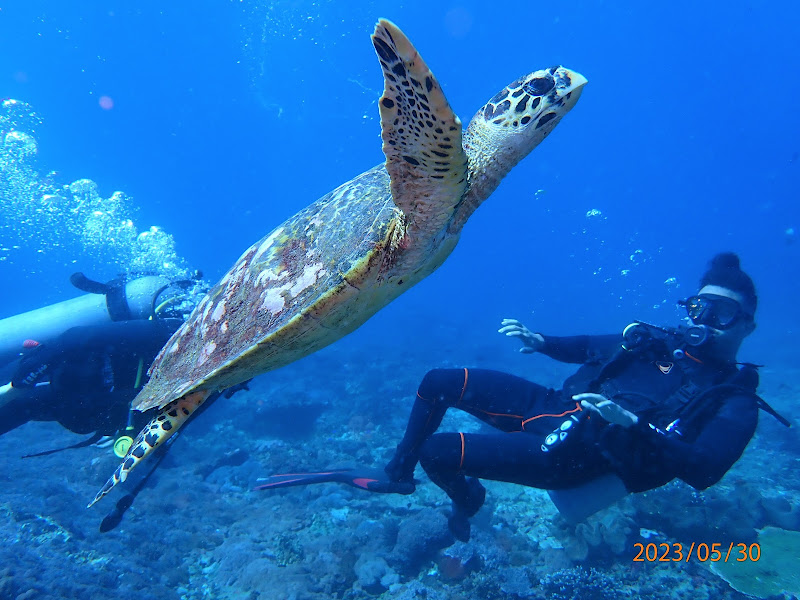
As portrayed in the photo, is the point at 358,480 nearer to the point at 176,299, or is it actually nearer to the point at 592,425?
the point at 592,425

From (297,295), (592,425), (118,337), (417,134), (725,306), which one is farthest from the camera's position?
(118,337)

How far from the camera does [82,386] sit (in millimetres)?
3520

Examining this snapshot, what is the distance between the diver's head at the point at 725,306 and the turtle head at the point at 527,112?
2.51m

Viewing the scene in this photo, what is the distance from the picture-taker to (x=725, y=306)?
3338 millimetres

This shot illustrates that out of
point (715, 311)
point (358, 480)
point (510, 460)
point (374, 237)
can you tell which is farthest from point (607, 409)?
point (358, 480)

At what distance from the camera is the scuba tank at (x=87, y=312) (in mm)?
5500

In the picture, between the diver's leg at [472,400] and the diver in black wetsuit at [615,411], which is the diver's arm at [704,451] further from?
the diver's leg at [472,400]

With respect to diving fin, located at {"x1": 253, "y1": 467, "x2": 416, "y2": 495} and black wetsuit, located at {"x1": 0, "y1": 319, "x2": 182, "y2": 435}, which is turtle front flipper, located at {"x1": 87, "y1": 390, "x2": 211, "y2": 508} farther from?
diving fin, located at {"x1": 253, "y1": 467, "x2": 416, "y2": 495}

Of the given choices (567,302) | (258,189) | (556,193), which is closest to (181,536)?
(567,302)

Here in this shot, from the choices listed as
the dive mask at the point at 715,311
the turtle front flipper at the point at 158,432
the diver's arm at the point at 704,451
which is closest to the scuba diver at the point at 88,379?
the turtle front flipper at the point at 158,432

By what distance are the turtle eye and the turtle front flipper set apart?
8.97ft

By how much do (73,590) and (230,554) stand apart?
1605 millimetres

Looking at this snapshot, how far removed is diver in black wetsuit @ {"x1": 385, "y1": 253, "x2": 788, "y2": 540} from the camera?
2338 millimetres

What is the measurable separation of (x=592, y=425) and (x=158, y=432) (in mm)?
2982
